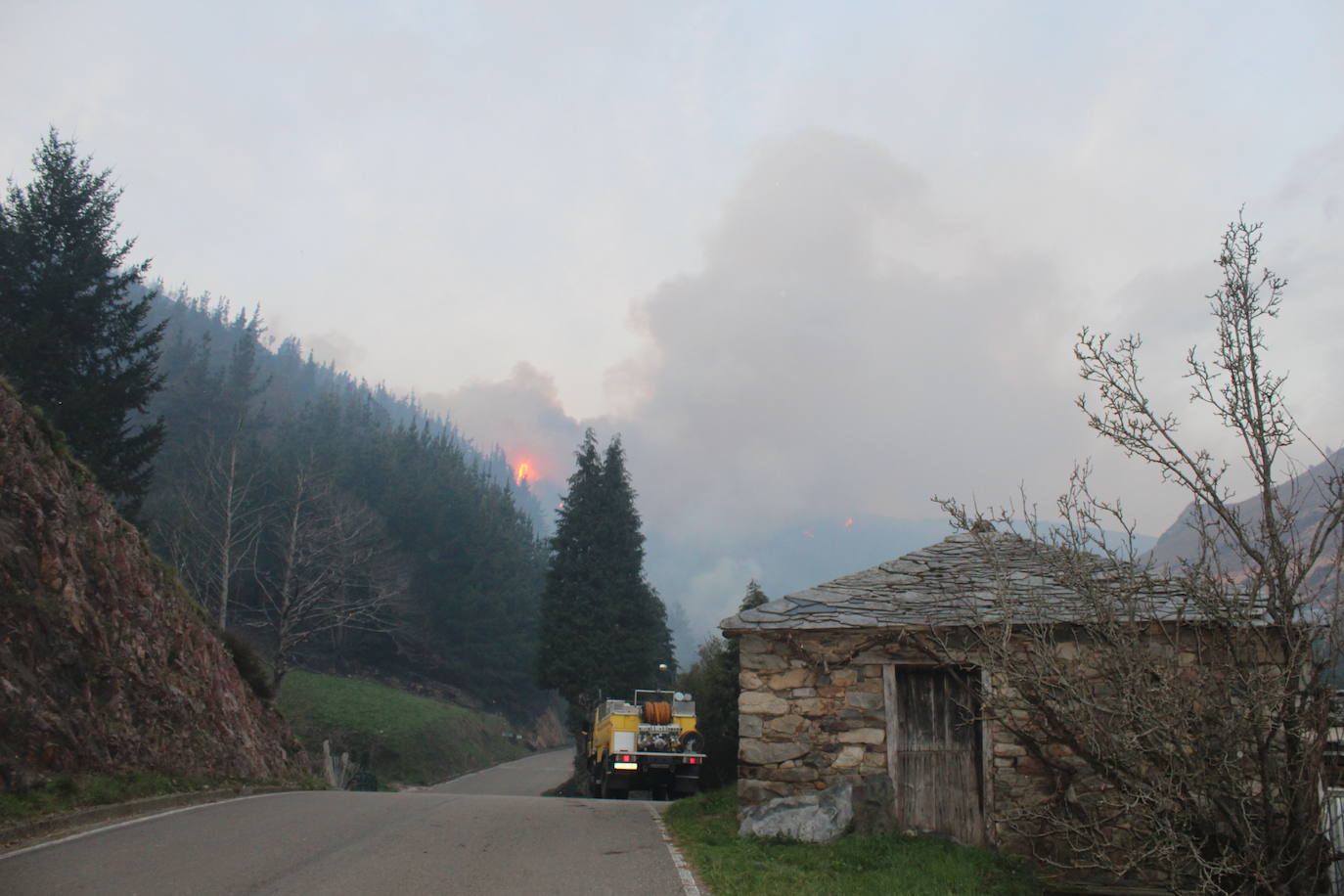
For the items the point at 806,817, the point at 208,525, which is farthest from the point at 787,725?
the point at 208,525

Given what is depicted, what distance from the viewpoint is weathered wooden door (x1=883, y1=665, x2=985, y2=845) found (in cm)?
1037

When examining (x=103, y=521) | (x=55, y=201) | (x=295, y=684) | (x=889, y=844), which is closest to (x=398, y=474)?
(x=295, y=684)

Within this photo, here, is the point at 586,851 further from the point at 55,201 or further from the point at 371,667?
the point at 371,667

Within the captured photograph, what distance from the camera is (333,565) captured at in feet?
108

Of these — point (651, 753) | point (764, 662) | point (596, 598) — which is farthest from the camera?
point (596, 598)

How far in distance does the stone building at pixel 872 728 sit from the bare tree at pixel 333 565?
24.0m

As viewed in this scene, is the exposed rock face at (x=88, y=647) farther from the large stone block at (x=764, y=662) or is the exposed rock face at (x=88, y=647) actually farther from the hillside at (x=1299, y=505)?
the hillside at (x=1299, y=505)

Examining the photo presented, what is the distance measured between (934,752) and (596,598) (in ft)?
102

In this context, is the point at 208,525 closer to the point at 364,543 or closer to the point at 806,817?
the point at 364,543

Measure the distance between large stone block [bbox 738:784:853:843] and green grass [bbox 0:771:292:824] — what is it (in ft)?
27.2

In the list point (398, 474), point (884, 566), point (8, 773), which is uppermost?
point (398, 474)

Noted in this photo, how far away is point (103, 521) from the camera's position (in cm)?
1545

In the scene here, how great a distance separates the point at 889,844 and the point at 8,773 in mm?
10437

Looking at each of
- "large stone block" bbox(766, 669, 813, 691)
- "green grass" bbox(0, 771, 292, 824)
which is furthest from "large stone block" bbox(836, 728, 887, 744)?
"green grass" bbox(0, 771, 292, 824)
